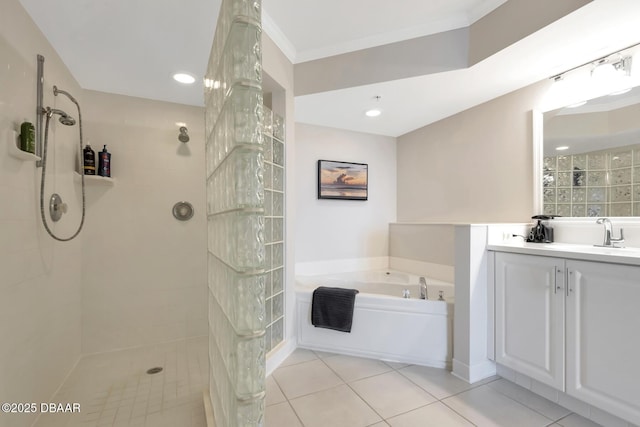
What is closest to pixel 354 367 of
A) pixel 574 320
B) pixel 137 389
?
pixel 574 320

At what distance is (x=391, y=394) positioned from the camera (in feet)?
5.94

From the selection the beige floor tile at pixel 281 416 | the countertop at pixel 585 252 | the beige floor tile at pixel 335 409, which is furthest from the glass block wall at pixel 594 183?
the beige floor tile at pixel 281 416

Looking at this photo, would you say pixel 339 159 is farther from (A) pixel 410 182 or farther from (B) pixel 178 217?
(B) pixel 178 217

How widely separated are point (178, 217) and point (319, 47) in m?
1.93

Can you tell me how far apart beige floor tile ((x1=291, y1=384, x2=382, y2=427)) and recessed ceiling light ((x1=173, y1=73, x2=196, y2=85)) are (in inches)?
93.5

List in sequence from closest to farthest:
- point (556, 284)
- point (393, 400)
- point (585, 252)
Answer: point (585, 252), point (556, 284), point (393, 400)

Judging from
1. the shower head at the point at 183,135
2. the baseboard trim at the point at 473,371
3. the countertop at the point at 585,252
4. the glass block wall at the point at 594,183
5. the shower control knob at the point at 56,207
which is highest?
the shower head at the point at 183,135

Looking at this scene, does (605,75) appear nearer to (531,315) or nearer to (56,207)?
(531,315)

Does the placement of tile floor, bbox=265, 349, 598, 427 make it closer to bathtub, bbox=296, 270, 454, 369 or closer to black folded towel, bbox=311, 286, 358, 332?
bathtub, bbox=296, 270, 454, 369

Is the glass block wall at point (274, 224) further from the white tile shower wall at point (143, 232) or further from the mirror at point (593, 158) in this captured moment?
the mirror at point (593, 158)

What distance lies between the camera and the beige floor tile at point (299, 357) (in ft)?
7.20

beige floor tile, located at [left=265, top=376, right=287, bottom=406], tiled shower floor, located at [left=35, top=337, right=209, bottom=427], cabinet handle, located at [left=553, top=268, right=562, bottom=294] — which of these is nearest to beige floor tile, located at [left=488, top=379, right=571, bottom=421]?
cabinet handle, located at [left=553, top=268, right=562, bottom=294]

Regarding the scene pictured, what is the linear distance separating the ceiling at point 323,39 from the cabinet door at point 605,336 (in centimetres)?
130

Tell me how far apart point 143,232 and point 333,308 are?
1805 millimetres
